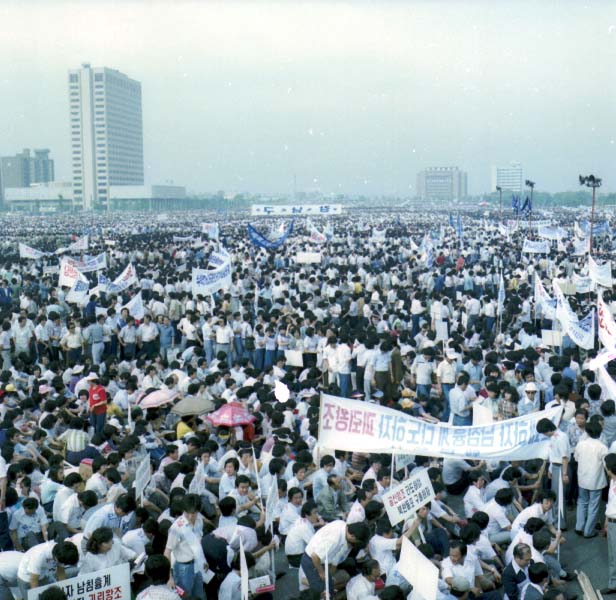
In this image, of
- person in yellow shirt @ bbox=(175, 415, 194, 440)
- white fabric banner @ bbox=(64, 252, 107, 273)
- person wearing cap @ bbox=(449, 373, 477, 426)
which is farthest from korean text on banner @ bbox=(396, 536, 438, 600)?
white fabric banner @ bbox=(64, 252, 107, 273)

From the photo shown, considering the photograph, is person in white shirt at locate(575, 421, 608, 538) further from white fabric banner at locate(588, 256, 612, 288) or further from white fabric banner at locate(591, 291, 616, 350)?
white fabric banner at locate(588, 256, 612, 288)

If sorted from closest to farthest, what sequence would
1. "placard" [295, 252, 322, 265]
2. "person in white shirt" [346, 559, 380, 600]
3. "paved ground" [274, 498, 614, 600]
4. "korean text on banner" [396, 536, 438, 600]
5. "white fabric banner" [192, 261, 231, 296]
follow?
1. "korean text on banner" [396, 536, 438, 600]
2. "person in white shirt" [346, 559, 380, 600]
3. "paved ground" [274, 498, 614, 600]
4. "white fabric banner" [192, 261, 231, 296]
5. "placard" [295, 252, 322, 265]

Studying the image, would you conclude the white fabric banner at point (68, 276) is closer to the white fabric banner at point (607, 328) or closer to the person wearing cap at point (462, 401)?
the person wearing cap at point (462, 401)

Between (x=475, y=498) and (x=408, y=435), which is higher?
(x=408, y=435)

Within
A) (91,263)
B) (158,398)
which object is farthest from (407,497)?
(91,263)

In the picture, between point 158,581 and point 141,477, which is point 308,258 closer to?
point 141,477

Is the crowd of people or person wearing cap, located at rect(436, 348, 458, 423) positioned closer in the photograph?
the crowd of people

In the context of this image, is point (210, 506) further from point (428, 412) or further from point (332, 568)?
point (428, 412)
